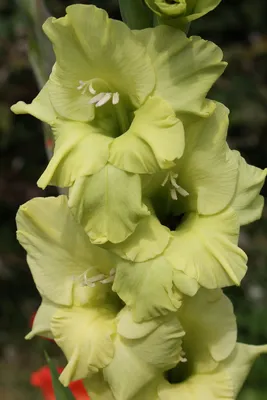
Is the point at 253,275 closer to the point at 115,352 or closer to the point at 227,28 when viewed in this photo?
the point at 227,28

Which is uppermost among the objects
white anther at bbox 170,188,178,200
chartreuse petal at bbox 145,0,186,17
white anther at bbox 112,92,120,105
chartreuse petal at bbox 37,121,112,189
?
chartreuse petal at bbox 145,0,186,17

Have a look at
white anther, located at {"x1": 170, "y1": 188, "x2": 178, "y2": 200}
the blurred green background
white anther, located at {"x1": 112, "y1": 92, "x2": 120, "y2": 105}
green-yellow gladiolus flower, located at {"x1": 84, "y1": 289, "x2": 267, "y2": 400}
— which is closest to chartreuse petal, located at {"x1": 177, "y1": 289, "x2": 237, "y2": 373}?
green-yellow gladiolus flower, located at {"x1": 84, "y1": 289, "x2": 267, "y2": 400}

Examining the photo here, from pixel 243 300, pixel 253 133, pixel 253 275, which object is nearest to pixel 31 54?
pixel 243 300

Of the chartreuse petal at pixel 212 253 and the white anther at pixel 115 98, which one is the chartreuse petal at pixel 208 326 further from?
the white anther at pixel 115 98

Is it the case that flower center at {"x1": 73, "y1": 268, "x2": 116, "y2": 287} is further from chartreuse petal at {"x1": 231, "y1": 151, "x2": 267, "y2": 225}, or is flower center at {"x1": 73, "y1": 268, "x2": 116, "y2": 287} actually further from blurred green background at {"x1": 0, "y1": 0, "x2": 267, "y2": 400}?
blurred green background at {"x1": 0, "y1": 0, "x2": 267, "y2": 400}

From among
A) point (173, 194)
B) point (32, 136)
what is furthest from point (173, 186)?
point (32, 136)

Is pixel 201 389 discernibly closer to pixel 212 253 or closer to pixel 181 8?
pixel 212 253

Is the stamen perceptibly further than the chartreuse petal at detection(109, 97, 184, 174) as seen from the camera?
Yes
